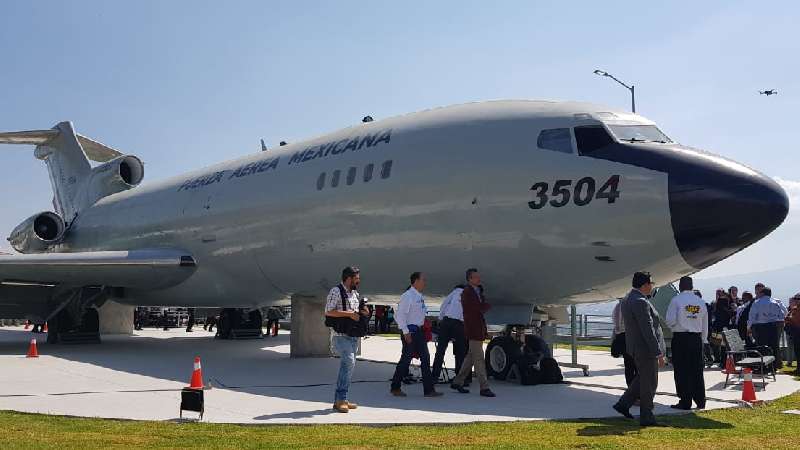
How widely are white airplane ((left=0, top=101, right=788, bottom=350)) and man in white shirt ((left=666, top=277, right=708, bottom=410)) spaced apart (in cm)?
51

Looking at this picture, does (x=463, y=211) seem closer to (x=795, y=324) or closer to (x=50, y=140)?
(x=795, y=324)

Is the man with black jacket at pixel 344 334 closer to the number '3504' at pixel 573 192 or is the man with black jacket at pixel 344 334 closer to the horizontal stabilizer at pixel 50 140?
the number '3504' at pixel 573 192

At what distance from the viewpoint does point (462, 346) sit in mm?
12242

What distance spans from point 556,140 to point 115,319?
20.7 m

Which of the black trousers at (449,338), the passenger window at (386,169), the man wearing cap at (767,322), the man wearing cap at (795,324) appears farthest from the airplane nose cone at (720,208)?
the man wearing cap at (795,324)

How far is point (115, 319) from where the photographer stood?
28062 mm

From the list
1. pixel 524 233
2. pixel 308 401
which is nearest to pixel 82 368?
pixel 308 401

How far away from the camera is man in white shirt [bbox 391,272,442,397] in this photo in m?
11.4

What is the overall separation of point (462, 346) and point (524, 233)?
6.51 ft

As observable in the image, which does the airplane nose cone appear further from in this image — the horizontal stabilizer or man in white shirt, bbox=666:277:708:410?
the horizontal stabilizer

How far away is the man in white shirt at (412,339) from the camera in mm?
11422

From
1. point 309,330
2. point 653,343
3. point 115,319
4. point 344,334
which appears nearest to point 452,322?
point 344,334

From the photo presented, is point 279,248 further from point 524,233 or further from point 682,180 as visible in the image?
point 682,180

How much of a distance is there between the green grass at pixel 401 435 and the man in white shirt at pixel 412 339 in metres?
2.63
